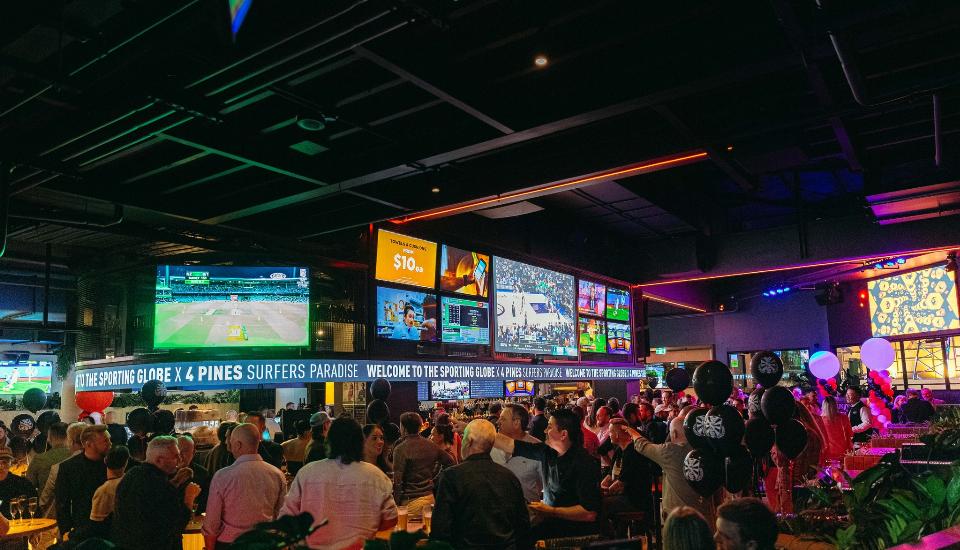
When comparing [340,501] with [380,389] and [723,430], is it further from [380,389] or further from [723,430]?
[380,389]

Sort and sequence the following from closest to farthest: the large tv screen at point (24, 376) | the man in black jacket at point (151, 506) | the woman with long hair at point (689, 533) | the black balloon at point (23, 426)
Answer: the woman with long hair at point (689, 533)
the man in black jacket at point (151, 506)
the black balloon at point (23, 426)
the large tv screen at point (24, 376)

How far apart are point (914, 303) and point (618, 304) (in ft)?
19.9

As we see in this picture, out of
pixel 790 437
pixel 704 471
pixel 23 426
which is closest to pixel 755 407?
pixel 790 437

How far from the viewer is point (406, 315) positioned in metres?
9.85

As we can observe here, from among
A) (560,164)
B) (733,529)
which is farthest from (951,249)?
(733,529)

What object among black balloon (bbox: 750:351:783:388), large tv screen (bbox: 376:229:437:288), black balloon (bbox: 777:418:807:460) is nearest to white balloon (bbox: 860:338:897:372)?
black balloon (bbox: 750:351:783:388)

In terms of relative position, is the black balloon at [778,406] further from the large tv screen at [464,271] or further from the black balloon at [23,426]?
the black balloon at [23,426]

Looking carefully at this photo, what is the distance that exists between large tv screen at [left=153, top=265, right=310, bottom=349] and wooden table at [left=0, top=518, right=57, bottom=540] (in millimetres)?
3520

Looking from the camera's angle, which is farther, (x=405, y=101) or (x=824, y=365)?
(x=824, y=365)

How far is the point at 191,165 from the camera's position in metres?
7.93

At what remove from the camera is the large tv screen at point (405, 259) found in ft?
31.5

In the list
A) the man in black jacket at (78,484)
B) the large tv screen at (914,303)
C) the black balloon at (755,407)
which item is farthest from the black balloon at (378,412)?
the large tv screen at (914,303)

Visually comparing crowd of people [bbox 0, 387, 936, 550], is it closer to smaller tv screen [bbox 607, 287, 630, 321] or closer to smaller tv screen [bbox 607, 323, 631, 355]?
smaller tv screen [bbox 607, 323, 631, 355]

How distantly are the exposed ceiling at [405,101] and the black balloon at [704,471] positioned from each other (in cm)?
273
